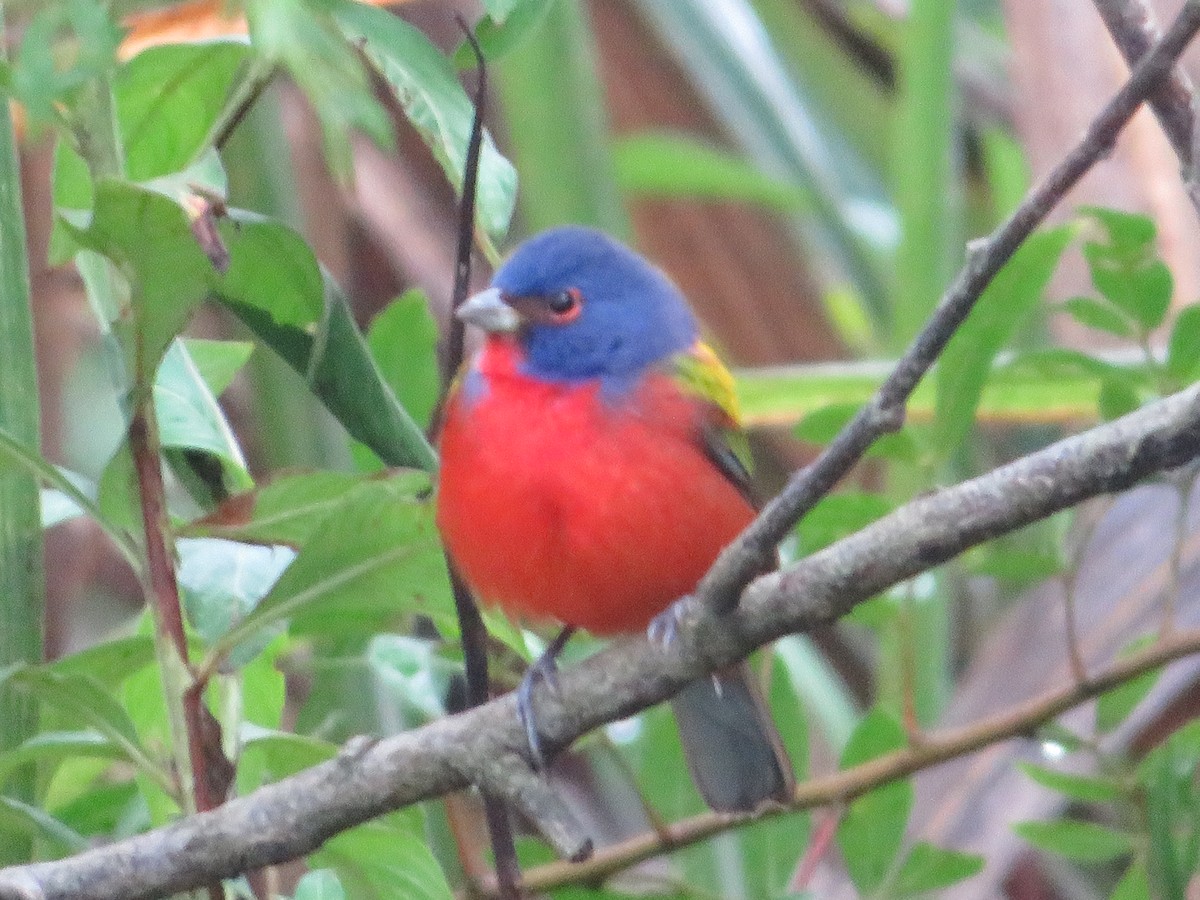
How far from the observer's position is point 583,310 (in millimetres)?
2549

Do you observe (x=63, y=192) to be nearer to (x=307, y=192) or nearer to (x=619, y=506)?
(x=619, y=506)

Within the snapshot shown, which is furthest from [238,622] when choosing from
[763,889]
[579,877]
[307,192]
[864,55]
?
[864,55]

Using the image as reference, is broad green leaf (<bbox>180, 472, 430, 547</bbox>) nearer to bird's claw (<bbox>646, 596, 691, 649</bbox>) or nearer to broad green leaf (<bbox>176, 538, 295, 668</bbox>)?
broad green leaf (<bbox>176, 538, 295, 668</bbox>)

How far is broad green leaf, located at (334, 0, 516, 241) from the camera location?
1.39m

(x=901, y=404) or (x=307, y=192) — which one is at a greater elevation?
(x=307, y=192)

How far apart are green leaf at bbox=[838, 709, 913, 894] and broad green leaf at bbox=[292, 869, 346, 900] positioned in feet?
2.78

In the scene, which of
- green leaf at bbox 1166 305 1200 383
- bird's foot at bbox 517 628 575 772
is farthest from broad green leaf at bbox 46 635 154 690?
green leaf at bbox 1166 305 1200 383

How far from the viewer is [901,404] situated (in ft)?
4.27

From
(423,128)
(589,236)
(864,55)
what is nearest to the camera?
(423,128)

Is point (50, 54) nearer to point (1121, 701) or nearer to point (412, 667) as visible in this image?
point (412, 667)

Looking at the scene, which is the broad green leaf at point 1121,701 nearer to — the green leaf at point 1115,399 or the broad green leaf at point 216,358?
the green leaf at point 1115,399

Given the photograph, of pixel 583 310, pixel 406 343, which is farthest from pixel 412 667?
pixel 583 310

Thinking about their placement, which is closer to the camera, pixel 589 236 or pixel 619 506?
pixel 619 506

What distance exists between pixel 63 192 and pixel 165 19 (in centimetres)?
63
